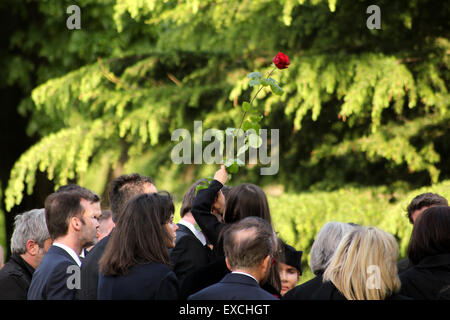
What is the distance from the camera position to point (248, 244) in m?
3.02

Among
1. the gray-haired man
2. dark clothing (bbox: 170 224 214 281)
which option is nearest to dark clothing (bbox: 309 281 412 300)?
dark clothing (bbox: 170 224 214 281)

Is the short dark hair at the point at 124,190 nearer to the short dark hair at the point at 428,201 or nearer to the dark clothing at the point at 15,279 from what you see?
the dark clothing at the point at 15,279

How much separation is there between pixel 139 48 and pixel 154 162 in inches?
81.9

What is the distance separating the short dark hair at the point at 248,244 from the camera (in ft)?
9.88

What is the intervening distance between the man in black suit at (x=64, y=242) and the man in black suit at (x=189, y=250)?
0.57 metres

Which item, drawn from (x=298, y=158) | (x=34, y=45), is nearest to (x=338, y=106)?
(x=298, y=158)

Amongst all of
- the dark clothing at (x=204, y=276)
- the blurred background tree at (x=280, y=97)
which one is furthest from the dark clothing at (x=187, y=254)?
the blurred background tree at (x=280, y=97)

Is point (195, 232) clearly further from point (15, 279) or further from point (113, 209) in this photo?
point (15, 279)

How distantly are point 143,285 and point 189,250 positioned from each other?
38.0 inches

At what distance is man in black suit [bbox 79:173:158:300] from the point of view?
3466 millimetres

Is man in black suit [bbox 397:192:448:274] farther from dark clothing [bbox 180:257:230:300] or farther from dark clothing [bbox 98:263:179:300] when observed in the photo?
dark clothing [bbox 98:263:179:300]

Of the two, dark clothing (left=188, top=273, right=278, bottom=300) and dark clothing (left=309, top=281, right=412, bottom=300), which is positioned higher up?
dark clothing (left=188, top=273, right=278, bottom=300)

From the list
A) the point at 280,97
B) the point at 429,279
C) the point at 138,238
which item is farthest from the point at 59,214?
the point at 280,97
